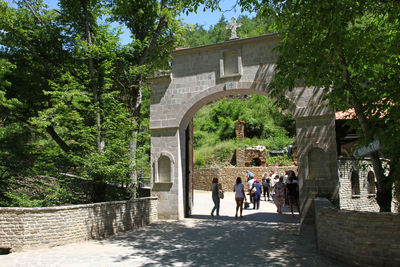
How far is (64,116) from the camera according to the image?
1018cm

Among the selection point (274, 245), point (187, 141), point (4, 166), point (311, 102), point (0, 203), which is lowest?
point (274, 245)

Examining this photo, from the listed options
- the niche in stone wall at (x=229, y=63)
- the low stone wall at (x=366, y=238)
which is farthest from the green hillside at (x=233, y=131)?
the low stone wall at (x=366, y=238)

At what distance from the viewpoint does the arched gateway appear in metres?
9.55

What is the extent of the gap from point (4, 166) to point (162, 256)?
6991 mm

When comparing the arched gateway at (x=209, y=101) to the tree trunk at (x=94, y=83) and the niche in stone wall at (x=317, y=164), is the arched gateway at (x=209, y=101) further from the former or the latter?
the tree trunk at (x=94, y=83)

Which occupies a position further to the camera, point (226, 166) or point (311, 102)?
point (226, 166)

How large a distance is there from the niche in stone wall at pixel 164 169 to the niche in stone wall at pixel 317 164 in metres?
4.92

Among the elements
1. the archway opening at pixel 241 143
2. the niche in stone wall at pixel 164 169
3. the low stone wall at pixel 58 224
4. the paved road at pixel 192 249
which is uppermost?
the archway opening at pixel 241 143

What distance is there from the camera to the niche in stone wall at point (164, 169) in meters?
11.6

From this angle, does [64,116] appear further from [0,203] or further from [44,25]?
[44,25]

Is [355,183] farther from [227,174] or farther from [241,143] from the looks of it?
[241,143]

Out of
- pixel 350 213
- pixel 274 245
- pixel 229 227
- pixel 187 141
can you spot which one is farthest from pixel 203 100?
pixel 350 213

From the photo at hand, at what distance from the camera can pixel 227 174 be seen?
86.8 ft

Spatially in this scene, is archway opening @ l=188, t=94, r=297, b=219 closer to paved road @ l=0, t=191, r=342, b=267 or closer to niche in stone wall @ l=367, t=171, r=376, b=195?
niche in stone wall @ l=367, t=171, r=376, b=195
